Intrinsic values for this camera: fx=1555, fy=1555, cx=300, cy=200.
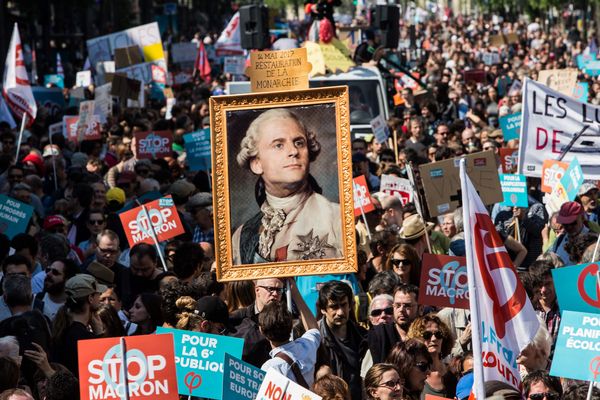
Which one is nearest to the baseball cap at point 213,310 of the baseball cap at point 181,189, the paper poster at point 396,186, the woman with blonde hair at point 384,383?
the woman with blonde hair at point 384,383

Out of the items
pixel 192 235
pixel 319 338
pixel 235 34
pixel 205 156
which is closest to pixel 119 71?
pixel 235 34

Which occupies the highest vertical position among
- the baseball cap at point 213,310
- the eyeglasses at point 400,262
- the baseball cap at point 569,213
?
the baseball cap at point 213,310

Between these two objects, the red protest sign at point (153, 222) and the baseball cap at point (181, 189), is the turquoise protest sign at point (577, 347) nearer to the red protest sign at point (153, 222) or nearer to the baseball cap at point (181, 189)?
the red protest sign at point (153, 222)

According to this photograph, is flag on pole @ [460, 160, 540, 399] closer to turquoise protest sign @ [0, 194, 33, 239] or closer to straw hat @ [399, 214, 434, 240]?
straw hat @ [399, 214, 434, 240]

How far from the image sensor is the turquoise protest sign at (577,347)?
23.6 ft

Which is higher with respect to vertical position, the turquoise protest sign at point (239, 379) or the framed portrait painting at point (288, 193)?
the framed portrait painting at point (288, 193)

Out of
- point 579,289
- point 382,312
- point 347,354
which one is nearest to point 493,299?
point 579,289

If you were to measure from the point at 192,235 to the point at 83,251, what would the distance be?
975 mm

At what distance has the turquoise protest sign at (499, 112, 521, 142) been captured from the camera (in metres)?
17.9

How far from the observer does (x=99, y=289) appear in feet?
32.3

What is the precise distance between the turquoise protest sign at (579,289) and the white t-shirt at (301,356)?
1361 millimetres

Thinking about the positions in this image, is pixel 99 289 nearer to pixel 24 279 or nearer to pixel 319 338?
pixel 24 279

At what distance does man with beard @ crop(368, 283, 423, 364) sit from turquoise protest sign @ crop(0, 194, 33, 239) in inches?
169

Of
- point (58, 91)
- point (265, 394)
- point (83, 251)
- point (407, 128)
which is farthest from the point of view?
point (58, 91)
